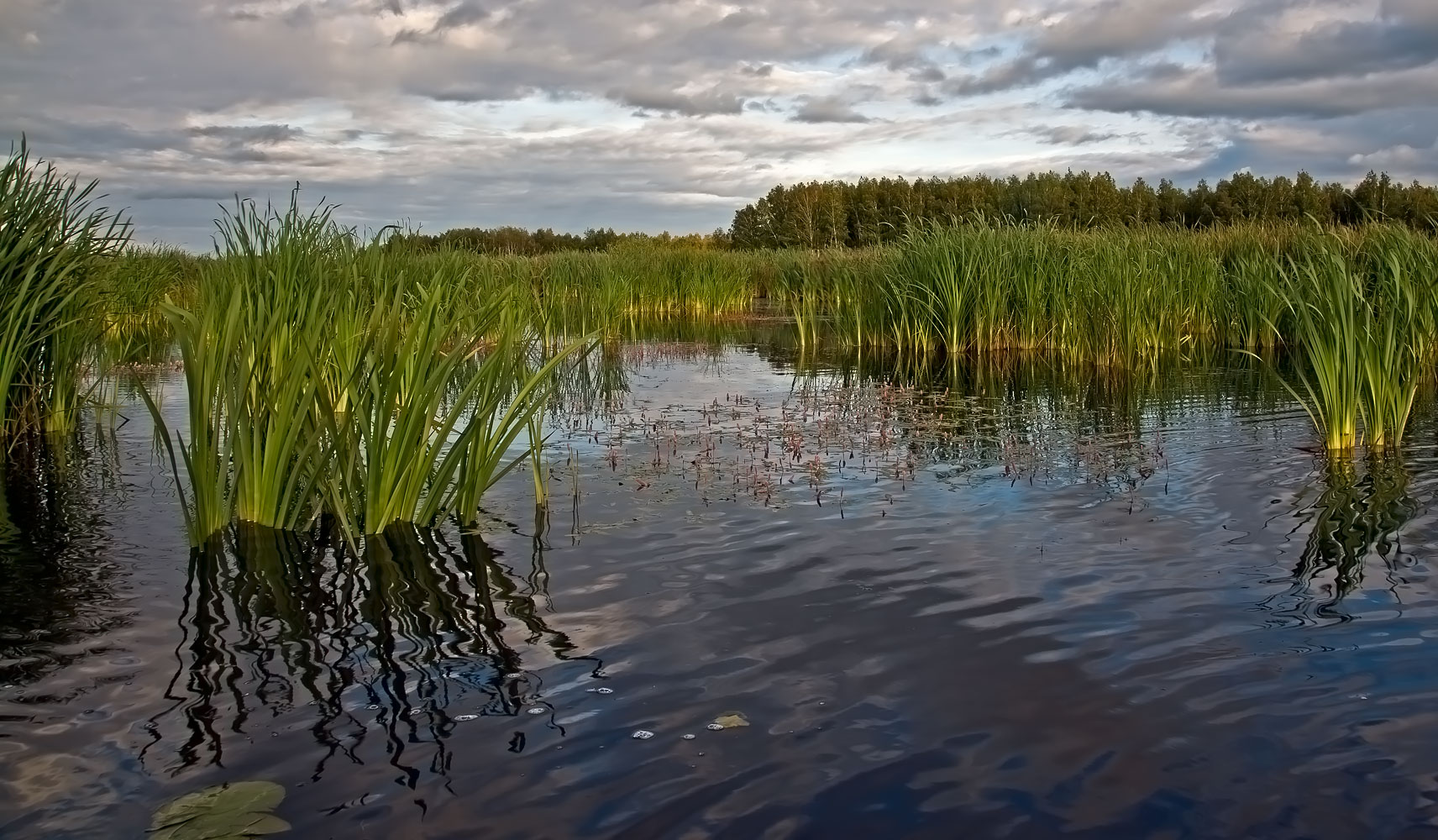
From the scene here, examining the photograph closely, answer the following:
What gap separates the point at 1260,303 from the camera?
15.5 meters

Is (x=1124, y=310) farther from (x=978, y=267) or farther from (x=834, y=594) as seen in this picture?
(x=834, y=594)

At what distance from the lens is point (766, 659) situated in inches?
163

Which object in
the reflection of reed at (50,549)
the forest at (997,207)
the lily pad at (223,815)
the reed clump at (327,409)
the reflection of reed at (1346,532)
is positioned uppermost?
the forest at (997,207)

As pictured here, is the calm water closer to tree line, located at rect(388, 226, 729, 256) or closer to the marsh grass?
the marsh grass

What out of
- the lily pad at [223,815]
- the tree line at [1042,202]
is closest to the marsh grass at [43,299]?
the lily pad at [223,815]

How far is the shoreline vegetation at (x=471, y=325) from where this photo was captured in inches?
214

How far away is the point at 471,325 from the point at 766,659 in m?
3.71

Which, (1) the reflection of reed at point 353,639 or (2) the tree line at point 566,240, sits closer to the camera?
(1) the reflection of reed at point 353,639

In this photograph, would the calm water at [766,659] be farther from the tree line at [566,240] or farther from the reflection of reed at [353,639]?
the tree line at [566,240]

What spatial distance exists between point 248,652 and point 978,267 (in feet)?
44.4

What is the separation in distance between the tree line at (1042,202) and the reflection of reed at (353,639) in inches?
1111

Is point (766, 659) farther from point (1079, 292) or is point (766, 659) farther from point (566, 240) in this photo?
point (566, 240)

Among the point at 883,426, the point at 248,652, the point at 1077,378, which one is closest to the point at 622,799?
the point at 248,652

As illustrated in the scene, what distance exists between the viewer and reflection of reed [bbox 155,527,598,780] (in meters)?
3.62
